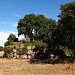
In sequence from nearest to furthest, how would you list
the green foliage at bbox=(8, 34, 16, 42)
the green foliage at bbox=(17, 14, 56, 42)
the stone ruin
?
the stone ruin < the green foliage at bbox=(8, 34, 16, 42) < the green foliage at bbox=(17, 14, 56, 42)

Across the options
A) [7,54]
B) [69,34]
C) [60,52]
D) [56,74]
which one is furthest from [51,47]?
[56,74]

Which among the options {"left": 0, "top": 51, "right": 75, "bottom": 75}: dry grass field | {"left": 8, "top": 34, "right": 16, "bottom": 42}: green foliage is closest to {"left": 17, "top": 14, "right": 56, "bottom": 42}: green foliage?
{"left": 8, "top": 34, "right": 16, "bottom": 42}: green foliage

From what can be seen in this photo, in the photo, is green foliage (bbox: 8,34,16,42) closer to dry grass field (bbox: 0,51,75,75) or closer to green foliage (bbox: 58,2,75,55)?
green foliage (bbox: 58,2,75,55)

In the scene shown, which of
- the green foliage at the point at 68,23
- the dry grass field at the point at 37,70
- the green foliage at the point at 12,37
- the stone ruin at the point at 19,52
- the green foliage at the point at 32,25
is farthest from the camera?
the green foliage at the point at 32,25

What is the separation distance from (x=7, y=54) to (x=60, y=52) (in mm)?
14540

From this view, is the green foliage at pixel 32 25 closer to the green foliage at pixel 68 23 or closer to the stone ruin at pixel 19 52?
the stone ruin at pixel 19 52

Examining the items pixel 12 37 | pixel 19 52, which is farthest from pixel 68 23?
pixel 12 37

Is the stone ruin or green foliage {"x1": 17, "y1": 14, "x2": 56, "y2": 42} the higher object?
green foliage {"x1": 17, "y1": 14, "x2": 56, "y2": 42}

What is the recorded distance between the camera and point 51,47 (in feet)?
132

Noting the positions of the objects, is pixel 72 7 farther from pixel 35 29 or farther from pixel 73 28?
pixel 35 29

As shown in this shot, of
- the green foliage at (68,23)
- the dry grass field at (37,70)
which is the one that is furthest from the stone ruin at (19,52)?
the dry grass field at (37,70)

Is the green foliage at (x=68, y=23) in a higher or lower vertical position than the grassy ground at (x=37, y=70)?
higher

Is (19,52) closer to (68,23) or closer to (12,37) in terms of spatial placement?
(68,23)

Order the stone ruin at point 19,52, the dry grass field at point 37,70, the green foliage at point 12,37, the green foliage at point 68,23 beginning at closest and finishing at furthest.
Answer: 1. the dry grass field at point 37,70
2. the green foliage at point 68,23
3. the stone ruin at point 19,52
4. the green foliage at point 12,37
